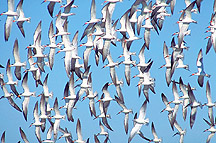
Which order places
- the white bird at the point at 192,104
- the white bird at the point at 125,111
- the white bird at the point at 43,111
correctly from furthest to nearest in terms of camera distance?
the white bird at the point at 43,111 < the white bird at the point at 125,111 < the white bird at the point at 192,104

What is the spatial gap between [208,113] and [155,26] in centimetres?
581

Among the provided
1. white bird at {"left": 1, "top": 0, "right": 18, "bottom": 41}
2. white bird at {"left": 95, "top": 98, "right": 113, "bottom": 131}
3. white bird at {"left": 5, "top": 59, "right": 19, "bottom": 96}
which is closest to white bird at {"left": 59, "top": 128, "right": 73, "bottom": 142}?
white bird at {"left": 95, "top": 98, "right": 113, "bottom": 131}

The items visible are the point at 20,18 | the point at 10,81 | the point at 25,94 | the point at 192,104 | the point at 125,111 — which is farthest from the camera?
the point at 125,111

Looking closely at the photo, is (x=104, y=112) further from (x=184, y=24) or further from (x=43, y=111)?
(x=184, y=24)

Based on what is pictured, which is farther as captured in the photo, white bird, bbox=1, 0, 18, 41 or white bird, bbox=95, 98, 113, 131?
white bird, bbox=95, 98, 113, 131

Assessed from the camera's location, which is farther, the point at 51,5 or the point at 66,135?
the point at 66,135

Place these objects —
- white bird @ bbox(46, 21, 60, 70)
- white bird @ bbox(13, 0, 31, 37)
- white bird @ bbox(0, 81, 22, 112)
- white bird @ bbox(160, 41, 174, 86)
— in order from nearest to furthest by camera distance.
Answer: white bird @ bbox(13, 0, 31, 37) < white bird @ bbox(46, 21, 60, 70) < white bird @ bbox(160, 41, 174, 86) < white bird @ bbox(0, 81, 22, 112)

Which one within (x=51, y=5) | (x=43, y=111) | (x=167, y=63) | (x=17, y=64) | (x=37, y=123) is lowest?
(x=37, y=123)

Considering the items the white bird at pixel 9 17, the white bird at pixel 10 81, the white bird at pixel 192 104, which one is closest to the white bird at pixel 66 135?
the white bird at pixel 10 81

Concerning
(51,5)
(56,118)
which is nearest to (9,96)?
(56,118)

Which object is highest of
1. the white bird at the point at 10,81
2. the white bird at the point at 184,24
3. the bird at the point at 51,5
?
the bird at the point at 51,5

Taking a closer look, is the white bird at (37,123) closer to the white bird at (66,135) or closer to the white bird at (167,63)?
the white bird at (66,135)

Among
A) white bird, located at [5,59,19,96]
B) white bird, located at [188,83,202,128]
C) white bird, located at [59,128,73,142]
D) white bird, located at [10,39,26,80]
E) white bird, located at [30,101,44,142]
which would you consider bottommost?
white bird, located at [59,128,73,142]

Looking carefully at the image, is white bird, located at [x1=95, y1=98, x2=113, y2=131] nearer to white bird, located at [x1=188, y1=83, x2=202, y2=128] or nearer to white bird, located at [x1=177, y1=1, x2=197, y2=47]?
white bird, located at [x1=188, y1=83, x2=202, y2=128]
